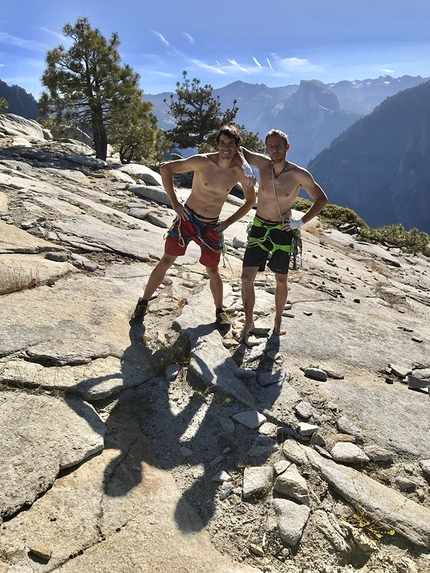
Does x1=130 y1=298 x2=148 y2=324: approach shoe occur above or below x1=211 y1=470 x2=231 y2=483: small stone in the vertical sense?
above

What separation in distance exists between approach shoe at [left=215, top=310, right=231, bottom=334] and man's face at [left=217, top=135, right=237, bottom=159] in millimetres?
2280

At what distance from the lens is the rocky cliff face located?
9.23 feet

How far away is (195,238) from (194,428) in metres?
2.60

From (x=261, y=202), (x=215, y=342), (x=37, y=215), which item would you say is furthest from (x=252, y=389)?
(x=37, y=215)

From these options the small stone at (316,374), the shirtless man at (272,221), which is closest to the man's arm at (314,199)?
the shirtless man at (272,221)

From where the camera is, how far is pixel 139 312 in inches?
217

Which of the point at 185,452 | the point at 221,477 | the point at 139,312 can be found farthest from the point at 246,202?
the point at 221,477

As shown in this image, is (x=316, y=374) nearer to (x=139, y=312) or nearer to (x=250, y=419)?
(x=250, y=419)

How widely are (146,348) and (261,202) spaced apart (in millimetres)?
2596

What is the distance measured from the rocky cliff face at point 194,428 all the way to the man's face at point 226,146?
2405 millimetres

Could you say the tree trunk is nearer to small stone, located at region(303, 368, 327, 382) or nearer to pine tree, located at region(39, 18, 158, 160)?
pine tree, located at region(39, 18, 158, 160)

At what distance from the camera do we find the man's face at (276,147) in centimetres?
496

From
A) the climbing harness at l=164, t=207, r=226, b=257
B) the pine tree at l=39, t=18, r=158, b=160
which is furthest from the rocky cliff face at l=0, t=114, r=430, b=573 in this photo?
the pine tree at l=39, t=18, r=158, b=160

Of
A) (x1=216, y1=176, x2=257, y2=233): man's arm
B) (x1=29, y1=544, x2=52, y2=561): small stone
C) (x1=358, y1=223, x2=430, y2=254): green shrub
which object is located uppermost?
(x1=216, y1=176, x2=257, y2=233): man's arm
